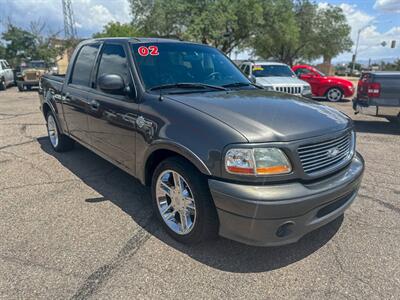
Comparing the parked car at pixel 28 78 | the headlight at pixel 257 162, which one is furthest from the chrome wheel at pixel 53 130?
the parked car at pixel 28 78

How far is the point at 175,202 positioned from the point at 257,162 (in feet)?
3.23

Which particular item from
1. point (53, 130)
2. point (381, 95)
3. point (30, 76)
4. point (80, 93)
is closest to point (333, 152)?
point (80, 93)

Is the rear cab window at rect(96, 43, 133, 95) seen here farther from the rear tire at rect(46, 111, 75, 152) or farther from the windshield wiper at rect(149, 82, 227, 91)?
the rear tire at rect(46, 111, 75, 152)

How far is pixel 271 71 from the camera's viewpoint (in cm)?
1095

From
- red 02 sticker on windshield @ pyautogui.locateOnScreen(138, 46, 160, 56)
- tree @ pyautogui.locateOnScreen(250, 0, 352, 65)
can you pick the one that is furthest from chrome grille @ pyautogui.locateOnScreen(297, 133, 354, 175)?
tree @ pyautogui.locateOnScreen(250, 0, 352, 65)

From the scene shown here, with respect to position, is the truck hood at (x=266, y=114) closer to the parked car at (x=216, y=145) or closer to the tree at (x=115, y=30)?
the parked car at (x=216, y=145)

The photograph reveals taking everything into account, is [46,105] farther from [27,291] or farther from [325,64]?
[325,64]

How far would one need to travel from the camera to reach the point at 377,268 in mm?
2602

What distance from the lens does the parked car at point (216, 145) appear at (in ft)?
7.54

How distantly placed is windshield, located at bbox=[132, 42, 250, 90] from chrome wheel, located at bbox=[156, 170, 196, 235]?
3.21 feet

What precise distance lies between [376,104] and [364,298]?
247 inches

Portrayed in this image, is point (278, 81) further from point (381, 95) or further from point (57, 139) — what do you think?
point (57, 139)

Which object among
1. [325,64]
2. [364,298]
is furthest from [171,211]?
[325,64]

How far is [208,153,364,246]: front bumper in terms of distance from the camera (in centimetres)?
223
